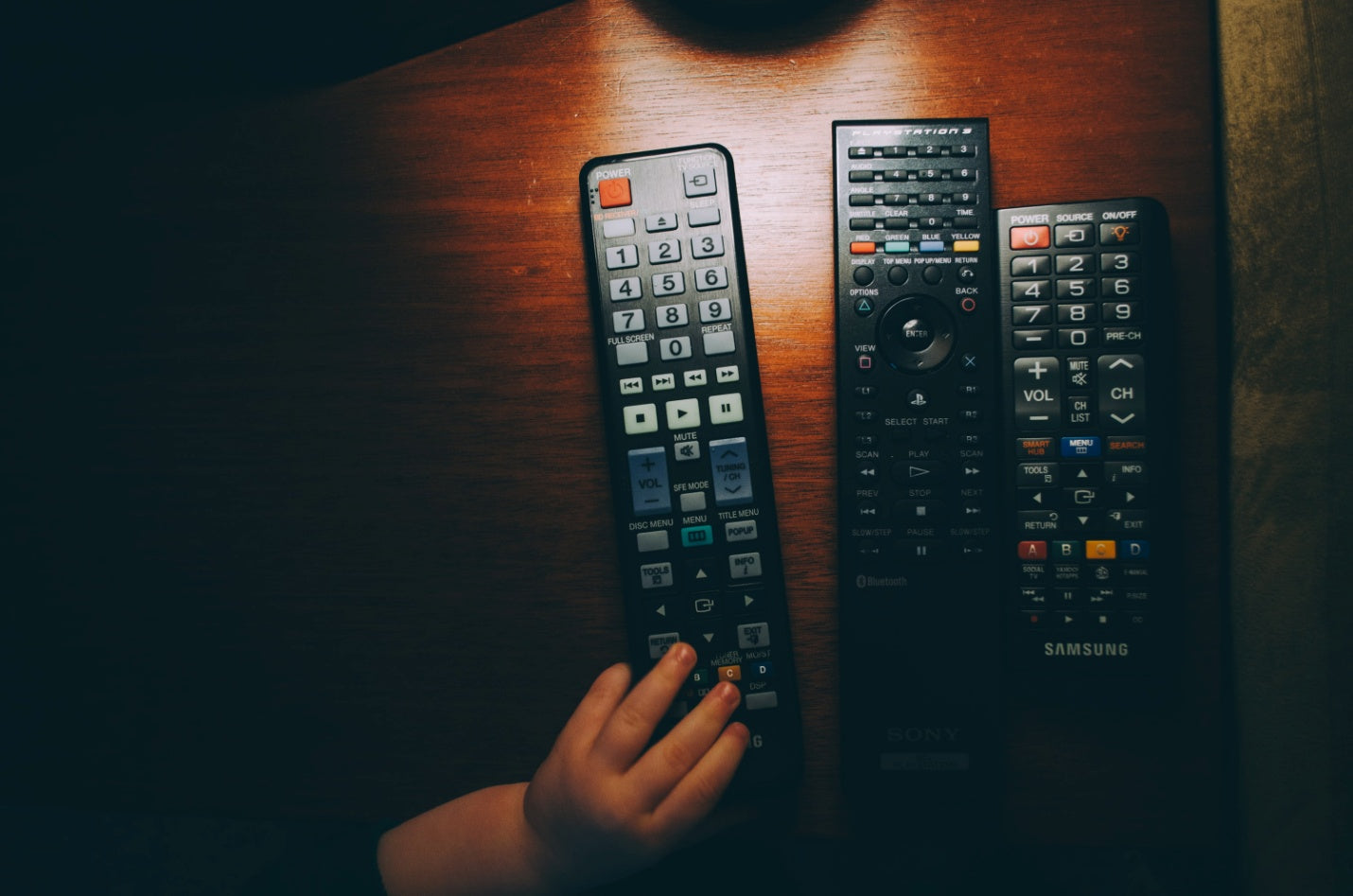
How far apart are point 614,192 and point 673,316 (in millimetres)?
86

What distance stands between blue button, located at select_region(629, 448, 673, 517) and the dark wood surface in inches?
1.4

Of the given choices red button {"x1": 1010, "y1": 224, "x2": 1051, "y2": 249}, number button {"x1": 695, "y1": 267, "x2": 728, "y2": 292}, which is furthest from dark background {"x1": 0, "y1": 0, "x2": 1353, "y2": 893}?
number button {"x1": 695, "y1": 267, "x2": 728, "y2": 292}

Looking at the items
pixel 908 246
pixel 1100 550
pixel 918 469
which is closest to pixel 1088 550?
pixel 1100 550

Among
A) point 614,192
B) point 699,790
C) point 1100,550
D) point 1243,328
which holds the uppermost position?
point 614,192

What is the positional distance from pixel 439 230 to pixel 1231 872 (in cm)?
63

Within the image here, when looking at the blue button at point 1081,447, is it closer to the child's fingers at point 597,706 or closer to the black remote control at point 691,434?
the black remote control at point 691,434

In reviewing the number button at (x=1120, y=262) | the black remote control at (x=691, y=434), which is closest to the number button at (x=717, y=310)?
the black remote control at (x=691, y=434)

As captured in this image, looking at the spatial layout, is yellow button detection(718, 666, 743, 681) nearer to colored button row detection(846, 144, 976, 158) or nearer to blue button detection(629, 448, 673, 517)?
blue button detection(629, 448, 673, 517)

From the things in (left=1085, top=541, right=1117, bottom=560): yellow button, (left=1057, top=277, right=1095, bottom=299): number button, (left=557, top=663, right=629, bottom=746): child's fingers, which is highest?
(left=1057, top=277, right=1095, bottom=299): number button

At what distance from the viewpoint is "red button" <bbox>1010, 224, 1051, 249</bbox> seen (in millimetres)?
432

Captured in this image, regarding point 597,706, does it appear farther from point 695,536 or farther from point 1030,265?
point 1030,265

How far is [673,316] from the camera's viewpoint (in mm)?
458

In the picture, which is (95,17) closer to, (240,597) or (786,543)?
(240,597)

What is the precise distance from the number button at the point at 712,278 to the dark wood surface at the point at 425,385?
1.1 inches
